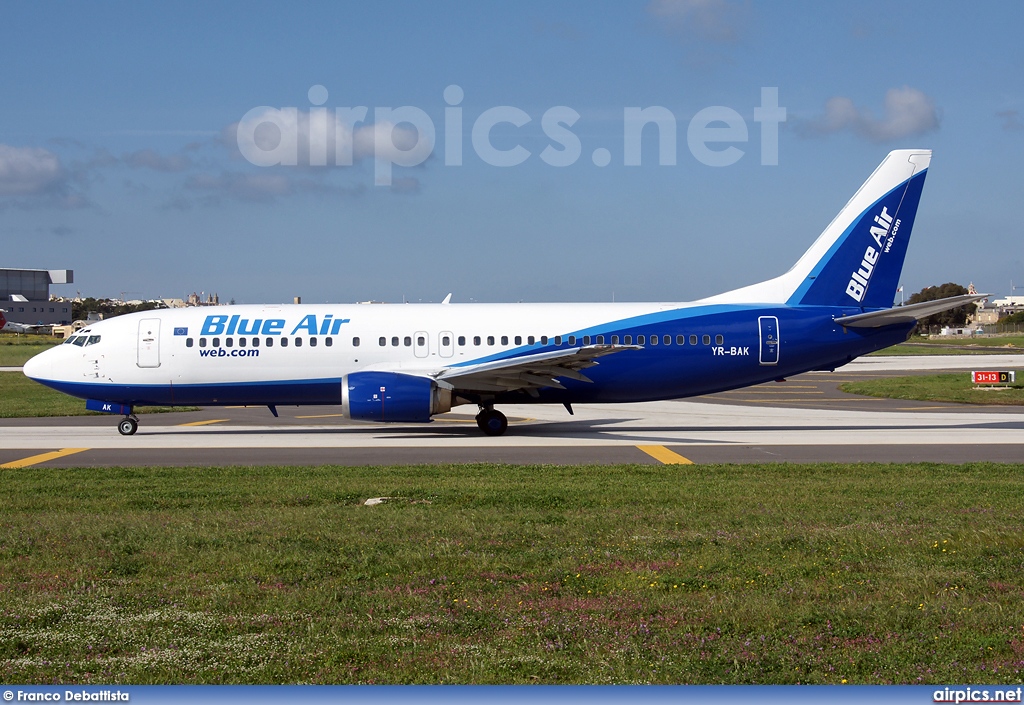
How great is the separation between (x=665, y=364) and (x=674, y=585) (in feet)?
55.0

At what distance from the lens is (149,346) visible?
25.1 m

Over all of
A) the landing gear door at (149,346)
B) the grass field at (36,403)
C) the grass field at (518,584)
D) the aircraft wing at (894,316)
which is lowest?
the grass field at (518,584)

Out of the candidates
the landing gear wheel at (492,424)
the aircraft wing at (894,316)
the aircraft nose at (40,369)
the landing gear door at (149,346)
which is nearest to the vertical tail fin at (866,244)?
the aircraft wing at (894,316)

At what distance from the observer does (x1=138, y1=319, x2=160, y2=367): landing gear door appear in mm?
25062

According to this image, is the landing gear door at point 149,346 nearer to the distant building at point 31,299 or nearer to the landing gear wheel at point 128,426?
A: the landing gear wheel at point 128,426

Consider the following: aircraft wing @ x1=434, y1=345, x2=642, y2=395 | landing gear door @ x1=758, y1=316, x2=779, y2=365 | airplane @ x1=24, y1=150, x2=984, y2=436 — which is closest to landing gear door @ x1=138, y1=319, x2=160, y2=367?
airplane @ x1=24, y1=150, x2=984, y2=436

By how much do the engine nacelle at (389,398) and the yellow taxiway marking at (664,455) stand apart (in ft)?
17.7

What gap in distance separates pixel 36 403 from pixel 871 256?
30.3 m

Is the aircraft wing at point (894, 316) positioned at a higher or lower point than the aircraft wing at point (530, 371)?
higher

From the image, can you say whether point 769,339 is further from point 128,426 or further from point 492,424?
point 128,426

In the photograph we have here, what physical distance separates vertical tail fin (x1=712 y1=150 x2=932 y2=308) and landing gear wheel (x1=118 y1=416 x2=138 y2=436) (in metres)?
17.3

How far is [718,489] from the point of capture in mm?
14422

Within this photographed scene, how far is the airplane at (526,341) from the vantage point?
81.8 ft

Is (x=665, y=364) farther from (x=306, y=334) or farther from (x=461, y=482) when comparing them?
(x=461, y=482)
